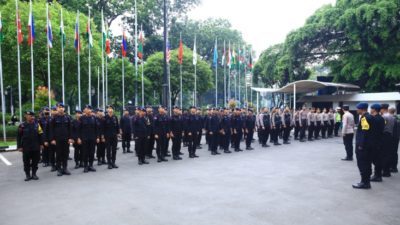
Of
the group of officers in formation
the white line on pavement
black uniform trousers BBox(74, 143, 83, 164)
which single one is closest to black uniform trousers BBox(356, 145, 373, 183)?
the group of officers in formation

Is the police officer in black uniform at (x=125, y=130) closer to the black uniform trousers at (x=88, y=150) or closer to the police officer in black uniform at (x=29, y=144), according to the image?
the black uniform trousers at (x=88, y=150)

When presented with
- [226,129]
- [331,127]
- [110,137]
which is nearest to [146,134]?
[110,137]

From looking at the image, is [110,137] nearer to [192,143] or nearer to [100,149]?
[100,149]

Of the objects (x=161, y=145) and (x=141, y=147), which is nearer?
(x=141, y=147)

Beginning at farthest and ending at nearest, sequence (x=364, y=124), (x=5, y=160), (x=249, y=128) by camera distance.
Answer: (x=249, y=128) < (x=5, y=160) < (x=364, y=124)

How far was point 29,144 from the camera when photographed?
28.7ft

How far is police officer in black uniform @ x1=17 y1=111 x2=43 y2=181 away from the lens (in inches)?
346

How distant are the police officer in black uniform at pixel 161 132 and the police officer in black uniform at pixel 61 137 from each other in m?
2.87

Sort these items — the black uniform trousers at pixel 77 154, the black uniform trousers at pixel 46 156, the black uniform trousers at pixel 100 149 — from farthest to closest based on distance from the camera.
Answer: the black uniform trousers at pixel 46 156 < the black uniform trousers at pixel 100 149 < the black uniform trousers at pixel 77 154

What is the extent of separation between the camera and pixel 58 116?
31.8 ft

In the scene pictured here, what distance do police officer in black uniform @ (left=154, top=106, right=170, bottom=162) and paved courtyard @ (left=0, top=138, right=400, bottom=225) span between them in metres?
0.93

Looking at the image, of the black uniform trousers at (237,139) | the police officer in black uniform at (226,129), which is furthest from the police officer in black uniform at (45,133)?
the black uniform trousers at (237,139)

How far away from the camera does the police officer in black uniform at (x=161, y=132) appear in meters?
11.6

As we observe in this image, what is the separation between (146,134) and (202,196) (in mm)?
4759
